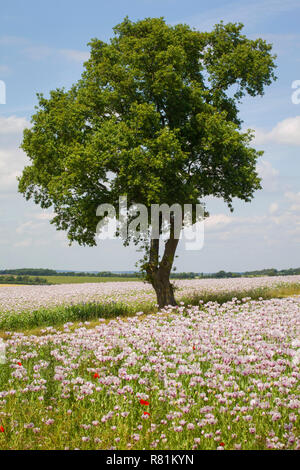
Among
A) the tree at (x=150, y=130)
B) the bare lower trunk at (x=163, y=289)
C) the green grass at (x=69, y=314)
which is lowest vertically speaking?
the green grass at (x=69, y=314)

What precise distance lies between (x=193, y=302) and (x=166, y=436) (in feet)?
57.7

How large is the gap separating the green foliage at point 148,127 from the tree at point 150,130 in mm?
52

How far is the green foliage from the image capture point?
19047mm

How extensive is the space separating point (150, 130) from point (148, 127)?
68 cm

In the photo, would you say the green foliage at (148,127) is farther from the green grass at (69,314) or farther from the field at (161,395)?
the field at (161,395)

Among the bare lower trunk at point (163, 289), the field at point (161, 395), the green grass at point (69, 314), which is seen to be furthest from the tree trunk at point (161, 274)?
the field at point (161, 395)

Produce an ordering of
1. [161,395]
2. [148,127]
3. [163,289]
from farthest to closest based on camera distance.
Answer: [163,289] → [148,127] → [161,395]

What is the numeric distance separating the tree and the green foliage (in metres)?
0.05

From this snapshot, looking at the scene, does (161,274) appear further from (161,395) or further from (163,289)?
(161,395)

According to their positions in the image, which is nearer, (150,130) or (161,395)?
(161,395)

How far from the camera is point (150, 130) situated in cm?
1984

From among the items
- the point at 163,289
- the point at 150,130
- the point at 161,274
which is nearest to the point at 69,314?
the point at 163,289

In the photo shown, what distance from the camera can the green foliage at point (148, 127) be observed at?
1905cm
